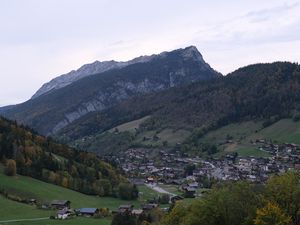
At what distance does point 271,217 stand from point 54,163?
10461 centimetres

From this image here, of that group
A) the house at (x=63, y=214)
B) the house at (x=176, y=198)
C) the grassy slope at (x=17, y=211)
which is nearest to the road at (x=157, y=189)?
the house at (x=176, y=198)

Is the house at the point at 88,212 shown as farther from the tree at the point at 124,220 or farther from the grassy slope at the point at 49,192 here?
the tree at the point at 124,220

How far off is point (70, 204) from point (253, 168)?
9002 centimetres

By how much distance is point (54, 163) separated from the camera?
146250 mm

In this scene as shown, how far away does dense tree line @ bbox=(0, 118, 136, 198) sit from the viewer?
139m

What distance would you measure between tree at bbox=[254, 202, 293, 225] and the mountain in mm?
92255

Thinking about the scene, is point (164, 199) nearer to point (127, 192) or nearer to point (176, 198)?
point (176, 198)

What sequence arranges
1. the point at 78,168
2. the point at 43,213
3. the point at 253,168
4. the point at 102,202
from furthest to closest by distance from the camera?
1. the point at 253,168
2. the point at 78,168
3. the point at 102,202
4. the point at 43,213

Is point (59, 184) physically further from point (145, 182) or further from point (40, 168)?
point (145, 182)

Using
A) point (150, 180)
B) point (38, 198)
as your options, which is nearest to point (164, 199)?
point (38, 198)

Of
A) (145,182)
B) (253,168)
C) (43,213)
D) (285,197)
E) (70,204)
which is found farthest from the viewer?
(253,168)

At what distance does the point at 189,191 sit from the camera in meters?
140

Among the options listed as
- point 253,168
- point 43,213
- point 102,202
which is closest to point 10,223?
point 43,213

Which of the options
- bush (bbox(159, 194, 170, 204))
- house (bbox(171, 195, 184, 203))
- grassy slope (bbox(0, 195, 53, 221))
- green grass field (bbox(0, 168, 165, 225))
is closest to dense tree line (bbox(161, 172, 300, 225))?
green grass field (bbox(0, 168, 165, 225))
